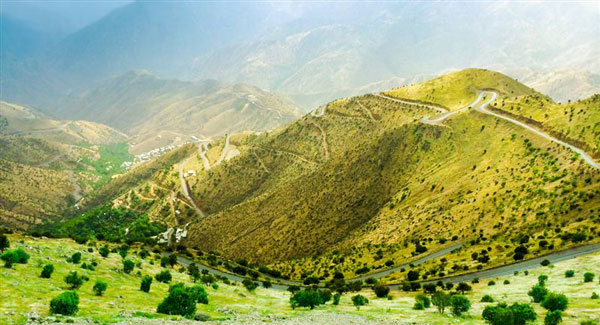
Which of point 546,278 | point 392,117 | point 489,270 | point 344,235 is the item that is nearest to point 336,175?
point 344,235

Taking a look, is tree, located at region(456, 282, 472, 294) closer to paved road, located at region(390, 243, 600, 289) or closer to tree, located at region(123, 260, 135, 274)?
paved road, located at region(390, 243, 600, 289)

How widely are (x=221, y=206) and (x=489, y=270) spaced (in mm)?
150726

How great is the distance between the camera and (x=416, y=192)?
381 feet

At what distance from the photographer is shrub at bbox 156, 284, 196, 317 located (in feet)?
117

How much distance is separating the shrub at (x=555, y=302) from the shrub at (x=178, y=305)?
1429 inches

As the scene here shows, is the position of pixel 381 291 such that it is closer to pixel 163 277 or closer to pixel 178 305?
pixel 163 277

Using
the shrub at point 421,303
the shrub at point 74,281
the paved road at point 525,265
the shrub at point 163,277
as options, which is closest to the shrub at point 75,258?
the shrub at point 163,277

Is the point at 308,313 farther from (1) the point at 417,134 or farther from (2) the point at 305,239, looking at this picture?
(1) the point at 417,134

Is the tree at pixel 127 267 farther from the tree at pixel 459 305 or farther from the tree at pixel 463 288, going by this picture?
the tree at pixel 463 288

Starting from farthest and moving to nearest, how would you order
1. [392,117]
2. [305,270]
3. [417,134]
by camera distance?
[392,117] < [417,134] < [305,270]

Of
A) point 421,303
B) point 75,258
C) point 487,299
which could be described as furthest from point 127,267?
point 487,299

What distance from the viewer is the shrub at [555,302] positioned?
37219 millimetres

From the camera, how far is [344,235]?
12250 cm

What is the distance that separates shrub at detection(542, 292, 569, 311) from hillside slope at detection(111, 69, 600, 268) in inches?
1465
